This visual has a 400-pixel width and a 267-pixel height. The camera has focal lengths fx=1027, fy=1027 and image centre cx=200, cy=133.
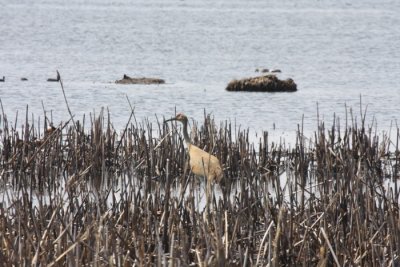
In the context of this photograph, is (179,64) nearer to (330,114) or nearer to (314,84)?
(314,84)

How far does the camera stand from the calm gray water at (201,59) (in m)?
17.8

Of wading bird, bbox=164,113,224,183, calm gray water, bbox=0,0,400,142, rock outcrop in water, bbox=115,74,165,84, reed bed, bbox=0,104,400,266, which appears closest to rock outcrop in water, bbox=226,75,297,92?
calm gray water, bbox=0,0,400,142

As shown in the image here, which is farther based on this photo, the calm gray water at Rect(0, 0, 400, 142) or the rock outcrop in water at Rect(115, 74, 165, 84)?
the rock outcrop in water at Rect(115, 74, 165, 84)

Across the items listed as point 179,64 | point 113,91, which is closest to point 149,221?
point 113,91

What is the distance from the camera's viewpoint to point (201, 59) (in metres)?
29.0

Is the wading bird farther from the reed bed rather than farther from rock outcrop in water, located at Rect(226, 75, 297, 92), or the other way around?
rock outcrop in water, located at Rect(226, 75, 297, 92)

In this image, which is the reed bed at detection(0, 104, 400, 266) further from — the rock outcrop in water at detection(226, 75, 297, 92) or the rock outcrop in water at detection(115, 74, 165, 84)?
the rock outcrop in water at detection(115, 74, 165, 84)

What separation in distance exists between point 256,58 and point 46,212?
24.3m

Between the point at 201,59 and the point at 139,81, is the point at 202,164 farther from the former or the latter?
the point at 201,59

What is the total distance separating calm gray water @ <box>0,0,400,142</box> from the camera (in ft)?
58.3

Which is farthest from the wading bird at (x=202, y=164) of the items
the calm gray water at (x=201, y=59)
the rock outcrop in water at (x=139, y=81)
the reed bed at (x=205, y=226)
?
the rock outcrop in water at (x=139, y=81)

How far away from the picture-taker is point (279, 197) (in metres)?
6.64

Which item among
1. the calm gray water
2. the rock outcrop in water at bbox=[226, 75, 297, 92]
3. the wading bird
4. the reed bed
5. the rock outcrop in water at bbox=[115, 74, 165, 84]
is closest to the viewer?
the reed bed

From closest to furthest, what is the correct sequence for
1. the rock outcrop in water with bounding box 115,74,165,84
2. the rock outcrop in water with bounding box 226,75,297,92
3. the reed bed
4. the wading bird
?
the reed bed, the wading bird, the rock outcrop in water with bounding box 226,75,297,92, the rock outcrop in water with bounding box 115,74,165,84
